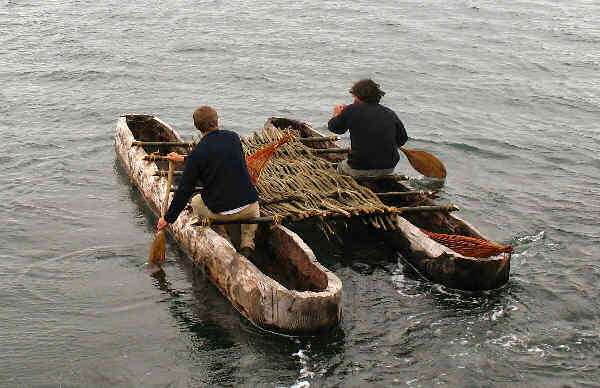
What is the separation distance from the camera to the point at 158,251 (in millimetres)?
9008

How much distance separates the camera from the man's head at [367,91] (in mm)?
9375

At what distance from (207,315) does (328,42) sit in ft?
54.2

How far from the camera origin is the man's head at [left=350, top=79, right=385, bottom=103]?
30.8 ft

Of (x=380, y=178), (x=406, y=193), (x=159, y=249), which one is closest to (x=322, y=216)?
(x=406, y=193)

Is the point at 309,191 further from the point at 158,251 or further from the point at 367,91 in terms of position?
the point at 158,251

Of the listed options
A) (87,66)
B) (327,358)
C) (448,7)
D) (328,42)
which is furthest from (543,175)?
(448,7)

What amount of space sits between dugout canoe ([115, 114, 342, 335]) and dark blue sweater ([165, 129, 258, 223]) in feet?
1.88

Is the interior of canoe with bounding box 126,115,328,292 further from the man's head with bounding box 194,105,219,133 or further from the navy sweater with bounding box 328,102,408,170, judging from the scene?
the navy sweater with bounding box 328,102,408,170

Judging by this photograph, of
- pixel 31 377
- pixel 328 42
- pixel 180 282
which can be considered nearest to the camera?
pixel 31 377

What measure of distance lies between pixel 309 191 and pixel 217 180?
1909 mm

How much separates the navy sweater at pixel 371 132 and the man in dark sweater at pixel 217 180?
2.12 metres

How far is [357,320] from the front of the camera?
7.78m

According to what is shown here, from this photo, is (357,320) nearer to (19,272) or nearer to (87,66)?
(19,272)

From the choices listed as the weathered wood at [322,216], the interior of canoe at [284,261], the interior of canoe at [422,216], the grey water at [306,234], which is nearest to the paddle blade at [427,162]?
the grey water at [306,234]
